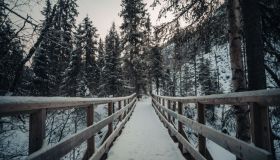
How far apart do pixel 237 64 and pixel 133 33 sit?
30.1 metres

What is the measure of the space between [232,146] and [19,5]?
4102 millimetres

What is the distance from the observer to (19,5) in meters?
4.43

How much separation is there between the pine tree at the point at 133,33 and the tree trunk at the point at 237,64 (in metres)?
29.4

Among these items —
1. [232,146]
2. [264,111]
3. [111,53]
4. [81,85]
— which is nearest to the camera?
[264,111]

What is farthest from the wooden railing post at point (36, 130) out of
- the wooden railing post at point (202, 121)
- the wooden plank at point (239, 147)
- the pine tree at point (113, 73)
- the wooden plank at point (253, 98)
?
the pine tree at point (113, 73)

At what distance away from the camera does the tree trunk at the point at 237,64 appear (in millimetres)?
6762

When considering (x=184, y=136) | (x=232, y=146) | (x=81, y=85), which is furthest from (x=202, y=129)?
(x=81, y=85)

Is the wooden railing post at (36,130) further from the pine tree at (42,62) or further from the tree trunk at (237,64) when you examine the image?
the tree trunk at (237,64)

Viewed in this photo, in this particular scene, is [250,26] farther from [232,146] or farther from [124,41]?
[124,41]

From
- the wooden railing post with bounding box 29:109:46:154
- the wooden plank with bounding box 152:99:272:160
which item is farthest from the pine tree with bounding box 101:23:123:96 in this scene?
the wooden railing post with bounding box 29:109:46:154

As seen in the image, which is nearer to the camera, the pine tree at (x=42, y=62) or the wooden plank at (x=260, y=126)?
the wooden plank at (x=260, y=126)

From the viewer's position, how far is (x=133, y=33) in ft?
119

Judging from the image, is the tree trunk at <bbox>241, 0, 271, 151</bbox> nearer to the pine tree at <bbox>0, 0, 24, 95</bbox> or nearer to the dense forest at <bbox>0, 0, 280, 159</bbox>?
the dense forest at <bbox>0, 0, 280, 159</bbox>

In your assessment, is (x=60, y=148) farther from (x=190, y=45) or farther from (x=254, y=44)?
(x=190, y=45)
